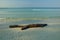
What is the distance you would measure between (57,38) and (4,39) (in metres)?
2.29

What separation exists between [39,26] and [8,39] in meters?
3.57

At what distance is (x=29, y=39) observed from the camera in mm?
8047

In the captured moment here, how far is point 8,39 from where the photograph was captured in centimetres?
810

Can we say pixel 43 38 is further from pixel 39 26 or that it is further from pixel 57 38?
pixel 39 26

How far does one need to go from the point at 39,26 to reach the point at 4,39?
3602 mm

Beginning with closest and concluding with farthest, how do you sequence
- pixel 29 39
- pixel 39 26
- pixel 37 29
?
1. pixel 29 39
2. pixel 37 29
3. pixel 39 26

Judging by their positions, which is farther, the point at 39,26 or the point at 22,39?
the point at 39,26

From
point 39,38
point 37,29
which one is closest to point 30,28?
point 37,29

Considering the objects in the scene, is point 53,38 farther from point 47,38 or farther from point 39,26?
point 39,26

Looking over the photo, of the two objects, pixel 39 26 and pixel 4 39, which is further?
pixel 39 26

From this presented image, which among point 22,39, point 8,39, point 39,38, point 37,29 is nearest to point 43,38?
point 39,38

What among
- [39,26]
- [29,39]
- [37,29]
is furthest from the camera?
[39,26]

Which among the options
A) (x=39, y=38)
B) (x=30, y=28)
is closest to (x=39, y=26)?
(x=30, y=28)

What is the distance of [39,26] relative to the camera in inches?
446
